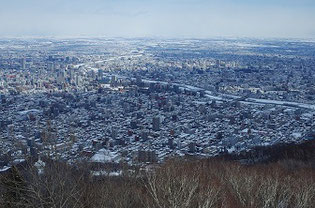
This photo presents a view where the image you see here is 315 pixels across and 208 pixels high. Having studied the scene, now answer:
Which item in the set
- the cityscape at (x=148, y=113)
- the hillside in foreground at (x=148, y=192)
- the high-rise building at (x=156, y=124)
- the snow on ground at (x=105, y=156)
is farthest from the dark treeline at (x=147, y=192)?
the high-rise building at (x=156, y=124)

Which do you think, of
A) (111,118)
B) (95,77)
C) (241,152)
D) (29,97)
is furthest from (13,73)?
(241,152)

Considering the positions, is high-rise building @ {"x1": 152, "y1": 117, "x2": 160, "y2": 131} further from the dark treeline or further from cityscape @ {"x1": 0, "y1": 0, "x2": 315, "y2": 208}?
the dark treeline

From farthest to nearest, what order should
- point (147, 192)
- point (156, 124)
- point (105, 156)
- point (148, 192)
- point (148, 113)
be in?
point (148, 113) < point (156, 124) < point (105, 156) < point (147, 192) < point (148, 192)

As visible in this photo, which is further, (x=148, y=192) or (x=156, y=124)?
(x=156, y=124)

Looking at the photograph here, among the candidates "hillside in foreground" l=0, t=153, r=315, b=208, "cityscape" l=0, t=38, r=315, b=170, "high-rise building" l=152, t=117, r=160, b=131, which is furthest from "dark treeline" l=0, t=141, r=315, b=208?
"high-rise building" l=152, t=117, r=160, b=131

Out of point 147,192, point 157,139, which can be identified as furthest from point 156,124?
point 147,192

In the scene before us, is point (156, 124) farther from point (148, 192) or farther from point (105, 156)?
point (148, 192)

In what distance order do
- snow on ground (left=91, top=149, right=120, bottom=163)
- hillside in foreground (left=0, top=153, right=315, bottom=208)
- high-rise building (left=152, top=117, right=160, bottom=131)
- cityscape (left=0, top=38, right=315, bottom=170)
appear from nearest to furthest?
1. hillside in foreground (left=0, top=153, right=315, bottom=208)
2. snow on ground (left=91, top=149, right=120, bottom=163)
3. cityscape (left=0, top=38, right=315, bottom=170)
4. high-rise building (left=152, top=117, right=160, bottom=131)

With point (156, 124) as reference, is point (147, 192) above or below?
above

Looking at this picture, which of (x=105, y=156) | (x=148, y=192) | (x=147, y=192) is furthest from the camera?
(x=105, y=156)

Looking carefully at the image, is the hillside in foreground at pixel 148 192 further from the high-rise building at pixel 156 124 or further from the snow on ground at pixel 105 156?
the high-rise building at pixel 156 124

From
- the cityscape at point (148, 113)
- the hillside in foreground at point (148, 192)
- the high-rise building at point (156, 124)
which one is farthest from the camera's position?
the high-rise building at point (156, 124)
